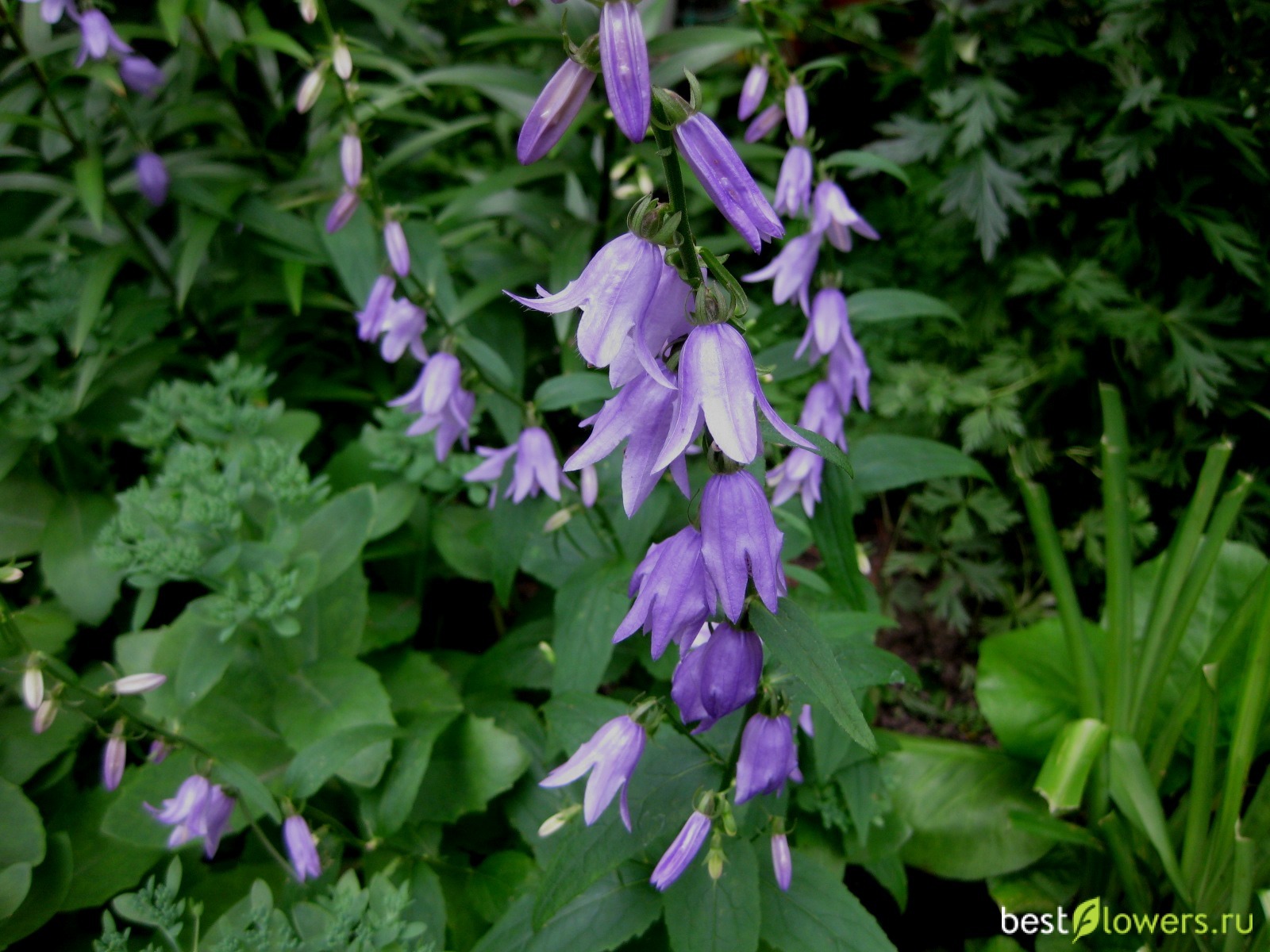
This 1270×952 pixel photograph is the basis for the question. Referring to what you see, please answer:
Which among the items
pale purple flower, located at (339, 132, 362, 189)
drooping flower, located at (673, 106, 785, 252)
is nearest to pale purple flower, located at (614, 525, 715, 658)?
drooping flower, located at (673, 106, 785, 252)

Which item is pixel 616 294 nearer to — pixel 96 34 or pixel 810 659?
pixel 810 659

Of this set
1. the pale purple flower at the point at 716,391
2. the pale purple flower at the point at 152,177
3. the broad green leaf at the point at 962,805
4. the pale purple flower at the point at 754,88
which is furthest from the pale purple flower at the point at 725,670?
the pale purple flower at the point at 152,177

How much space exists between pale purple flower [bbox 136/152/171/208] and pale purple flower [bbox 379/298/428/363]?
1.14 m

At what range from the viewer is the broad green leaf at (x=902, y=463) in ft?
5.82

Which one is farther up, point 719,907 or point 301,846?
point 719,907

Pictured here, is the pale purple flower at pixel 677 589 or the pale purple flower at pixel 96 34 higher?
the pale purple flower at pixel 96 34

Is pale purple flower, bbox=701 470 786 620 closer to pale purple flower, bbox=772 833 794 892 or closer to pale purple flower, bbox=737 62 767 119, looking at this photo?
pale purple flower, bbox=772 833 794 892

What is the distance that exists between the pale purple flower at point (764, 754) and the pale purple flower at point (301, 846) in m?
0.82

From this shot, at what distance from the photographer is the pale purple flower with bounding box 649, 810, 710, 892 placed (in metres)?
1.10

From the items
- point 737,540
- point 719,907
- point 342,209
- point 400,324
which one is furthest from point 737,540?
point 342,209

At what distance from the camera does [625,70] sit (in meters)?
0.78

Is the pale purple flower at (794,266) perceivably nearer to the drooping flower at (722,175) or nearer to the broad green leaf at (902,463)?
the broad green leaf at (902,463)

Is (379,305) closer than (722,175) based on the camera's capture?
No

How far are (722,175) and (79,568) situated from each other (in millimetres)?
2100
